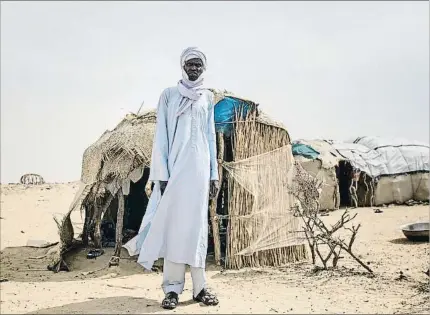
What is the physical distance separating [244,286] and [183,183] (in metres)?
1.77

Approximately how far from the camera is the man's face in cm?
455

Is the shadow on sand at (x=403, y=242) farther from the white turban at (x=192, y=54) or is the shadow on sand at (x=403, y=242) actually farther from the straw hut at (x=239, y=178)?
A: the white turban at (x=192, y=54)

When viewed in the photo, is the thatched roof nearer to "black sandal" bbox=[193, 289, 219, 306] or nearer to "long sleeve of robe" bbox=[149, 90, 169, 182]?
"long sleeve of robe" bbox=[149, 90, 169, 182]

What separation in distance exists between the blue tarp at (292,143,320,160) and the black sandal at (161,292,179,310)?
1004 centimetres

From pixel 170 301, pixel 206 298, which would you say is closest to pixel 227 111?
pixel 206 298

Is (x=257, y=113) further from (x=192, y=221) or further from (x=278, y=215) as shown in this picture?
(x=192, y=221)

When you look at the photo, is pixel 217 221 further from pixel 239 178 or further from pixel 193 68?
pixel 193 68

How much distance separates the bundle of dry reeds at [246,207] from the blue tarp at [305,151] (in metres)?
6.97

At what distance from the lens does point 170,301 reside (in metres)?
4.30

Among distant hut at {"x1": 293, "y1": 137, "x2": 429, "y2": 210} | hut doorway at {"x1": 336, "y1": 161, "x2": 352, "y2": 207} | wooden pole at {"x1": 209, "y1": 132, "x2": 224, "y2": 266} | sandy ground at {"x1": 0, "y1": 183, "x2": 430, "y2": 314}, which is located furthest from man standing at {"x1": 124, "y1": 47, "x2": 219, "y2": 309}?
hut doorway at {"x1": 336, "y1": 161, "x2": 352, "y2": 207}

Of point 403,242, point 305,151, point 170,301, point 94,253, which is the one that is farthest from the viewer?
point 305,151

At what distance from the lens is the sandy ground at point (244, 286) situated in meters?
4.48

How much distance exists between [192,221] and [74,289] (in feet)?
6.17

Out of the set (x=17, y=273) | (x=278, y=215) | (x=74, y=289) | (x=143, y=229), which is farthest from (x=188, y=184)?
(x=17, y=273)
